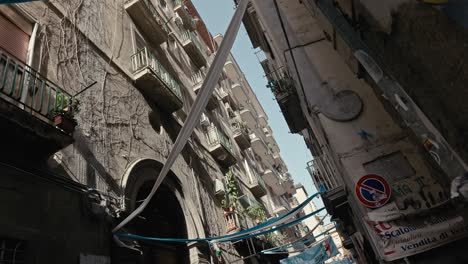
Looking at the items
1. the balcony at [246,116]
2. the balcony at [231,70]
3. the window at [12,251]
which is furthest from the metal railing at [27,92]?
the balcony at [231,70]

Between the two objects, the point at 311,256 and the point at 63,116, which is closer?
the point at 63,116

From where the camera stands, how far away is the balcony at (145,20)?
11244 mm

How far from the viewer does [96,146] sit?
660cm

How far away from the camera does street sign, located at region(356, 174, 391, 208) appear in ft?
20.8

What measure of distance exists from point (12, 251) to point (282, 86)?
1066 cm

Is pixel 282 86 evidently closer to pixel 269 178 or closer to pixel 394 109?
pixel 394 109

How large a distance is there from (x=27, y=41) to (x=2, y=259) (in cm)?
439

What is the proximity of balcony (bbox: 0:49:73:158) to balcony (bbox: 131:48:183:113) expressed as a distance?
14.2 ft

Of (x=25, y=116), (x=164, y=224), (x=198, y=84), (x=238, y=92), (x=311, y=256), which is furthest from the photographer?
(x=238, y=92)

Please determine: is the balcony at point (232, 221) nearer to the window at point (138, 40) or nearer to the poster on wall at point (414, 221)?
the poster on wall at point (414, 221)

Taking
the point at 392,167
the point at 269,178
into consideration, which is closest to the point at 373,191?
the point at 392,167

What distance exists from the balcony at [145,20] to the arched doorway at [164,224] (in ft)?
22.5

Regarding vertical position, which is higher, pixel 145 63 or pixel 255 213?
pixel 145 63

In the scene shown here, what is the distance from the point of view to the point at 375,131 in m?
7.48
